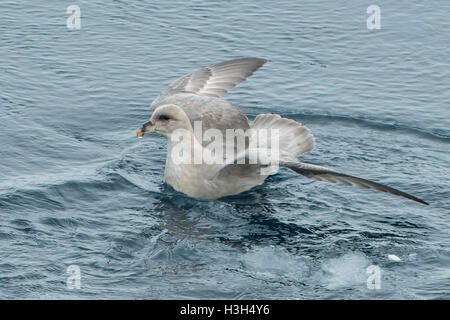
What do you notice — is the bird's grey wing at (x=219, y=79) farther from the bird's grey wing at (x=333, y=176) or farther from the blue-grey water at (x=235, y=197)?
the bird's grey wing at (x=333, y=176)

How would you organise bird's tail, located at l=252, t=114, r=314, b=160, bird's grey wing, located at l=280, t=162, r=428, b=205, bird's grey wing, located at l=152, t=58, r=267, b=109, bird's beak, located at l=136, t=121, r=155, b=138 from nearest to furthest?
Answer: bird's grey wing, located at l=280, t=162, r=428, b=205 < bird's beak, located at l=136, t=121, r=155, b=138 < bird's tail, located at l=252, t=114, r=314, b=160 < bird's grey wing, located at l=152, t=58, r=267, b=109

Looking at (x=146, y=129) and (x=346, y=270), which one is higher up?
(x=146, y=129)

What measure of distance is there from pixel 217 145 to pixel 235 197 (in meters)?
0.77

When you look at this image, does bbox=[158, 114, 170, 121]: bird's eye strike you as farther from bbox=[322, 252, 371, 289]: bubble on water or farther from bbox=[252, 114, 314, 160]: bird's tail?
bbox=[322, 252, 371, 289]: bubble on water

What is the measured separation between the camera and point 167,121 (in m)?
10.4

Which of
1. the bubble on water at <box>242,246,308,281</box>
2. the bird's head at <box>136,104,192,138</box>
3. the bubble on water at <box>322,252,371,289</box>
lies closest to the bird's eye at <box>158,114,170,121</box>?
the bird's head at <box>136,104,192,138</box>

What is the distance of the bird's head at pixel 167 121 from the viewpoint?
409 inches

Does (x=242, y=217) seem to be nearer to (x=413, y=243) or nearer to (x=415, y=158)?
(x=413, y=243)

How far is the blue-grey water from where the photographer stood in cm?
872

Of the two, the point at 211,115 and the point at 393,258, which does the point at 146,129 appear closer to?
the point at 211,115

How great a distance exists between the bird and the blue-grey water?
24 centimetres

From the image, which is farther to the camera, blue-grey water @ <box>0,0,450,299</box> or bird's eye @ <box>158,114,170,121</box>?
bird's eye @ <box>158,114,170,121</box>

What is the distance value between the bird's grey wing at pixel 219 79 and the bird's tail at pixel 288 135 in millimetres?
1131

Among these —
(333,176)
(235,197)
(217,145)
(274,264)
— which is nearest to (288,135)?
(217,145)
